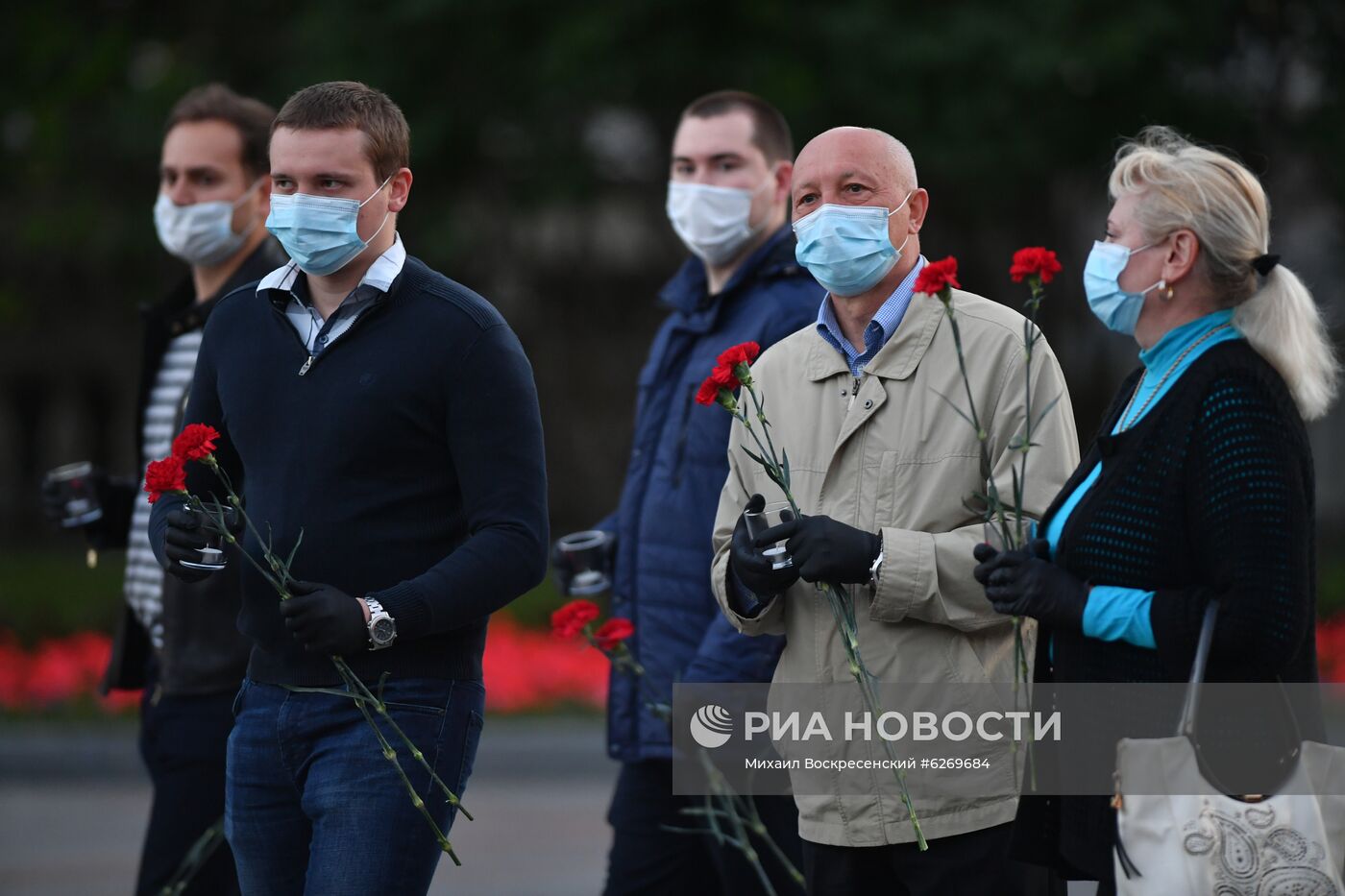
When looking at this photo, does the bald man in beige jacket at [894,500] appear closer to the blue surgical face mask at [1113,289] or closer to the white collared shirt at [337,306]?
the blue surgical face mask at [1113,289]

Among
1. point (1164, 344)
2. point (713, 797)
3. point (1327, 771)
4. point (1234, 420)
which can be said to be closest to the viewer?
point (1327, 771)

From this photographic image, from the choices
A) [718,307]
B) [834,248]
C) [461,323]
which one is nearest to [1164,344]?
[834,248]

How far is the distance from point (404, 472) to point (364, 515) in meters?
0.11

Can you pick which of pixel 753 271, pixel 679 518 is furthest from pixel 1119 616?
pixel 753 271

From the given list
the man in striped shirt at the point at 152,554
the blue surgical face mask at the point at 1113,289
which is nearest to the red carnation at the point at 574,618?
the man in striped shirt at the point at 152,554

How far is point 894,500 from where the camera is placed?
3.45 metres

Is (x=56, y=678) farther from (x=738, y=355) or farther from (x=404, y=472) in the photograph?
(x=738, y=355)

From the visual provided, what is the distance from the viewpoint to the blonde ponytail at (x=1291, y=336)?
309cm

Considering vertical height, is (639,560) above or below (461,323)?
below

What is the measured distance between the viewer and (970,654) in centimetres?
344

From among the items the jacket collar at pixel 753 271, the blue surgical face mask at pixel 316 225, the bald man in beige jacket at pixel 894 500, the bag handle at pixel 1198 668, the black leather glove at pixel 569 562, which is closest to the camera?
the bag handle at pixel 1198 668

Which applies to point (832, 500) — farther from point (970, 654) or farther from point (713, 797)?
point (713, 797)

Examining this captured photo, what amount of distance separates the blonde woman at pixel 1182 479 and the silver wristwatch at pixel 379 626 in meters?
1.09

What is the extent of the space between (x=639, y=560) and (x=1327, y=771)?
2.11m
